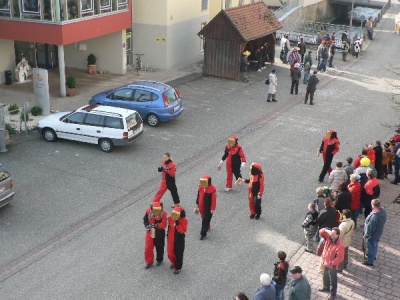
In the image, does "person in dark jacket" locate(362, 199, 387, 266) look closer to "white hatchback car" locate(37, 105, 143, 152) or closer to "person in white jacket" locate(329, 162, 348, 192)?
"person in white jacket" locate(329, 162, 348, 192)

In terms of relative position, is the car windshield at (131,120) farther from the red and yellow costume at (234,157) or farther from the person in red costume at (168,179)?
the red and yellow costume at (234,157)

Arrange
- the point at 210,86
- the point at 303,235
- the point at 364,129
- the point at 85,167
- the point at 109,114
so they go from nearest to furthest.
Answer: the point at 303,235 < the point at 85,167 < the point at 109,114 < the point at 364,129 < the point at 210,86

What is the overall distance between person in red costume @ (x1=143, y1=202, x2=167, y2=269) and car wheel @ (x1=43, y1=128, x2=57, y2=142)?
8192 millimetres

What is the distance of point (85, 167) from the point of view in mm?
16297

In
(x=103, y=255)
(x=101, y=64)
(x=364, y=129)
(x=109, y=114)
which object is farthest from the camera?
(x=101, y=64)

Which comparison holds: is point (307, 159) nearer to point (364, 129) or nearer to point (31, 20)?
point (364, 129)

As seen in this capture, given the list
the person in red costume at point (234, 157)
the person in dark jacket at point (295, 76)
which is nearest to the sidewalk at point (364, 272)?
the person in red costume at point (234, 157)

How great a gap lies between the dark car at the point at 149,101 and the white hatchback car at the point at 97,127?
81.7 inches


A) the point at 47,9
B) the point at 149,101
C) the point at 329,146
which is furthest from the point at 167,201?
the point at 47,9

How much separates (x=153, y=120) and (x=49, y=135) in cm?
389

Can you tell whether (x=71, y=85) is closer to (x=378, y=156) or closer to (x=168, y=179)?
(x=168, y=179)

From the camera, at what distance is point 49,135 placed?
18.1m

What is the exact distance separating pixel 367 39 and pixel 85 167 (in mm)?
30696

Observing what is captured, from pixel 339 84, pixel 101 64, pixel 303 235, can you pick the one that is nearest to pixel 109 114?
pixel 303 235
